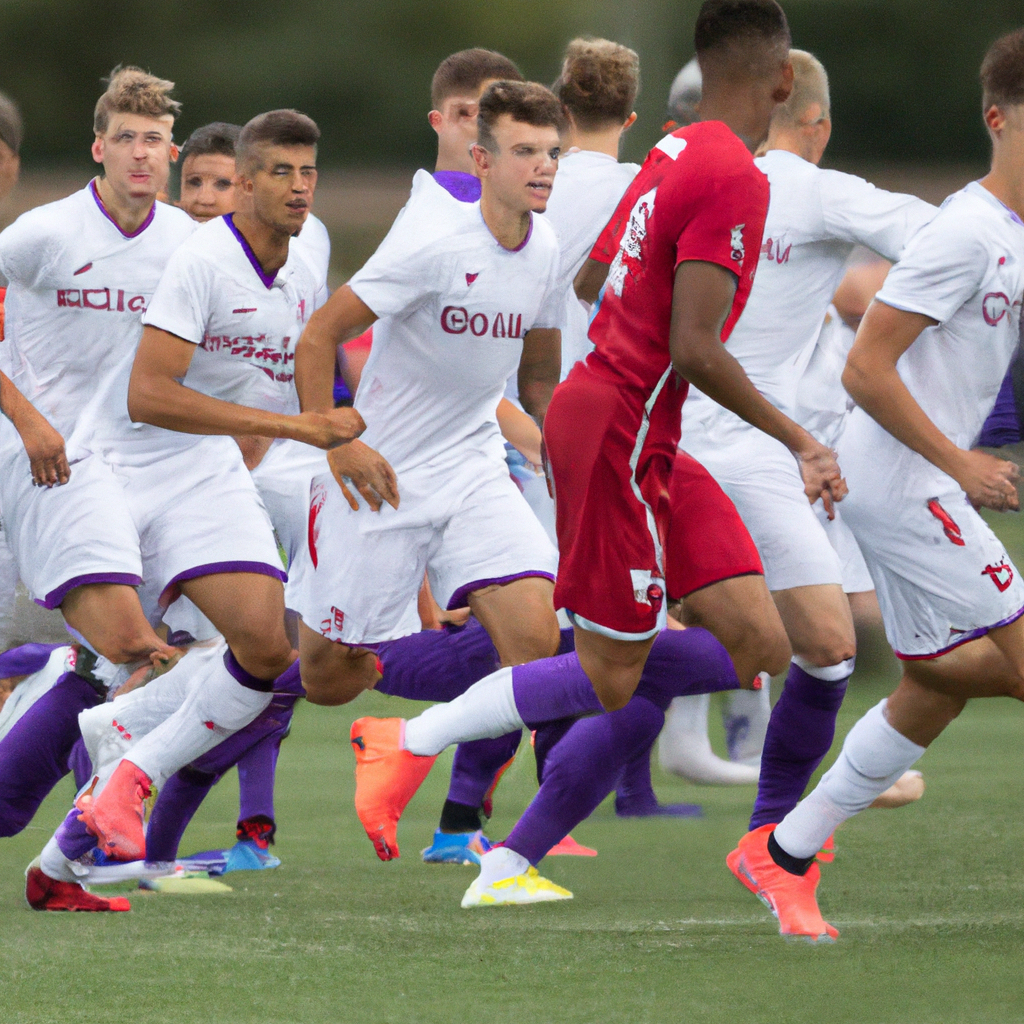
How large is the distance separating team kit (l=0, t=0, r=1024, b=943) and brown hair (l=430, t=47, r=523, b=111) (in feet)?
0.04

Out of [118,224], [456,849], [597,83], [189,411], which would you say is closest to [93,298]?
[118,224]

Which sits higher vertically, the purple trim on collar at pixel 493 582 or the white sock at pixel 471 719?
the purple trim on collar at pixel 493 582

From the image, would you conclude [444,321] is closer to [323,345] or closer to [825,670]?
[323,345]

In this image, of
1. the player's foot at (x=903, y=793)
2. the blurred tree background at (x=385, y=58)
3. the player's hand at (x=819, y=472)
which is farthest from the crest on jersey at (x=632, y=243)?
the blurred tree background at (x=385, y=58)

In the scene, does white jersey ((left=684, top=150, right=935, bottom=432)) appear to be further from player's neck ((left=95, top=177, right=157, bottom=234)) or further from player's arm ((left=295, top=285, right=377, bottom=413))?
player's neck ((left=95, top=177, right=157, bottom=234))

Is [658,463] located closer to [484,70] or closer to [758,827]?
[758,827]

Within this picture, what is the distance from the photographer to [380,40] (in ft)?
94.8

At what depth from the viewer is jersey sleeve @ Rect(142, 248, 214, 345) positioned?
451 cm

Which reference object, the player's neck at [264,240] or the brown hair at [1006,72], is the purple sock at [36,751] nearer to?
the player's neck at [264,240]

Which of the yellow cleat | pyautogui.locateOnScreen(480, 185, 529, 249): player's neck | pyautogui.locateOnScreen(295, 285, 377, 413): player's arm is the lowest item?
the yellow cleat

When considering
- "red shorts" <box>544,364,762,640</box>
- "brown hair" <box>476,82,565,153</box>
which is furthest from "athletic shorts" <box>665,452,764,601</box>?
"brown hair" <box>476,82,565,153</box>

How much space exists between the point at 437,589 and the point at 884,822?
5.05ft

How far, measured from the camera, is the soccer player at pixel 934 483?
363 centimetres

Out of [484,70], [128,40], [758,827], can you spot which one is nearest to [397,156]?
[128,40]
